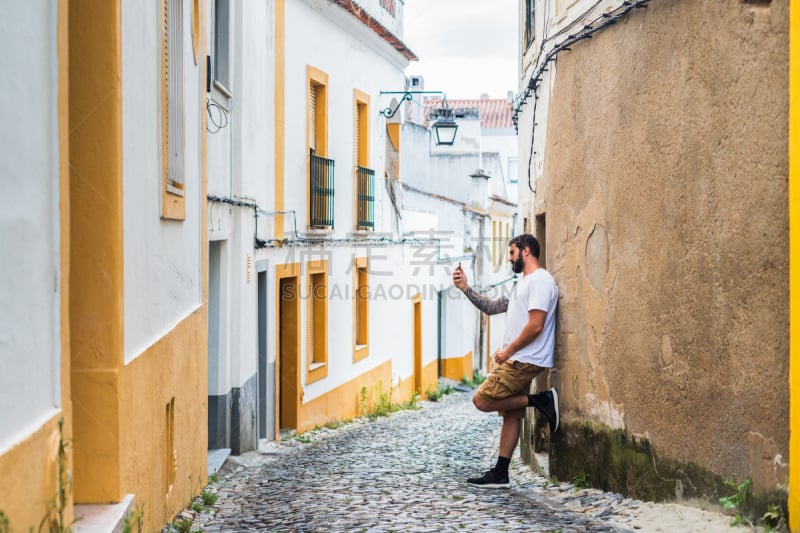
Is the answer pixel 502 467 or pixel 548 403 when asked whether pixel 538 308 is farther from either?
pixel 502 467

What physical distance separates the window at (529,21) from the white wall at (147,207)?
5248 mm

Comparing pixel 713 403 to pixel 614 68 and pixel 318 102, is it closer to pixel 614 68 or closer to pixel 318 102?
pixel 614 68

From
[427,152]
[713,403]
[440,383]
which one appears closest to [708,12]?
[713,403]

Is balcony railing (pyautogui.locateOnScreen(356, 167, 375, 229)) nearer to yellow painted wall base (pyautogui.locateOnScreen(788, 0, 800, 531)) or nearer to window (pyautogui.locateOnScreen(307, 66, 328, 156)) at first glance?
window (pyautogui.locateOnScreen(307, 66, 328, 156))

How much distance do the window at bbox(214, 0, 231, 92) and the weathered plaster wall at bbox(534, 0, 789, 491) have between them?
426 cm

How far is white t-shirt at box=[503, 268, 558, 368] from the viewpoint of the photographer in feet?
26.2

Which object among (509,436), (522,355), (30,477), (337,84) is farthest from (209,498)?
(337,84)

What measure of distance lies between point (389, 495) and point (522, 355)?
1507 millimetres

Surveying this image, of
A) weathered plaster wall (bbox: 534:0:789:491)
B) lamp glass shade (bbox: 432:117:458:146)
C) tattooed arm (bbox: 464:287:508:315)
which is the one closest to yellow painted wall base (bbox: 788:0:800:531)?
weathered plaster wall (bbox: 534:0:789:491)

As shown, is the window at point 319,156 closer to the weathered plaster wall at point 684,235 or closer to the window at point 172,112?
the weathered plaster wall at point 684,235

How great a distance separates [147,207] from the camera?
576 cm

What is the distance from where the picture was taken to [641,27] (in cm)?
665

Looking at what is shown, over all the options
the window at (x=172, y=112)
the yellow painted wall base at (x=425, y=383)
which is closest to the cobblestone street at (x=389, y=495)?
the window at (x=172, y=112)

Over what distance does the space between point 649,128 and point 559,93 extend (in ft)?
7.32
